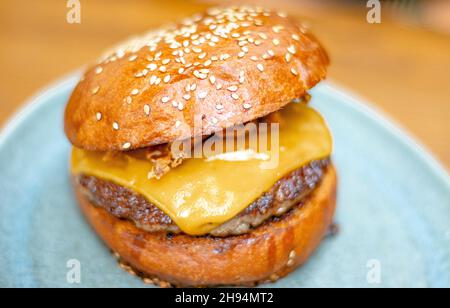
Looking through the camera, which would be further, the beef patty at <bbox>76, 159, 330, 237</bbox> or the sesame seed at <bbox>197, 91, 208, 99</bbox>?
the beef patty at <bbox>76, 159, 330, 237</bbox>

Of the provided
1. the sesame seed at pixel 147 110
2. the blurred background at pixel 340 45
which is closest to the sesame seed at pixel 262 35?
the sesame seed at pixel 147 110

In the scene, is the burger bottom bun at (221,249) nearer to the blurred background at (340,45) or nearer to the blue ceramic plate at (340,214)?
the blue ceramic plate at (340,214)

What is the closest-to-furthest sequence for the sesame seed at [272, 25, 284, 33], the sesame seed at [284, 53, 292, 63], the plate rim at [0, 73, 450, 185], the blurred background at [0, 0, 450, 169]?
the sesame seed at [284, 53, 292, 63]
the sesame seed at [272, 25, 284, 33]
the plate rim at [0, 73, 450, 185]
the blurred background at [0, 0, 450, 169]

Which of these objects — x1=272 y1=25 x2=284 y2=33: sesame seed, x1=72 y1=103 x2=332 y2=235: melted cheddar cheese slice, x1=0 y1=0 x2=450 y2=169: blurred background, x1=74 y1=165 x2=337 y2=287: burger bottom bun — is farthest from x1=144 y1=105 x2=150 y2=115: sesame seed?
x1=0 y1=0 x2=450 y2=169: blurred background

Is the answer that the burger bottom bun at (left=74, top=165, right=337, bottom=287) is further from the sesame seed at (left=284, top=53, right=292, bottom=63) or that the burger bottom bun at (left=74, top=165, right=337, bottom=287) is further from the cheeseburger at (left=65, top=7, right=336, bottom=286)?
the sesame seed at (left=284, top=53, right=292, bottom=63)

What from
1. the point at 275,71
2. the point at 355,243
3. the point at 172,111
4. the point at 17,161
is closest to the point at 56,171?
the point at 17,161

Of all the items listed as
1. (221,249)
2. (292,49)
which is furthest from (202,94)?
(221,249)
